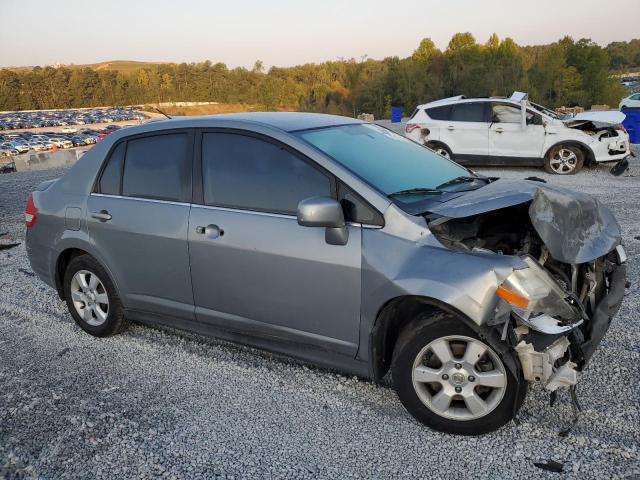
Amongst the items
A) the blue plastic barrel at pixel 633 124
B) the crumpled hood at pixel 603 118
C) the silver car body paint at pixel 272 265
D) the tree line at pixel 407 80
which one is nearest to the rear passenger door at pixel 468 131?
the crumpled hood at pixel 603 118

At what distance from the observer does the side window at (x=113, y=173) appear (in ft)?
13.9

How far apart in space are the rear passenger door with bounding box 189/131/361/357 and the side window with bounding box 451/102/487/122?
9758mm

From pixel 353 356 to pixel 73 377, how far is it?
2054 mm

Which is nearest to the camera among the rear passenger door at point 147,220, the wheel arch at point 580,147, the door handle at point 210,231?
the door handle at point 210,231

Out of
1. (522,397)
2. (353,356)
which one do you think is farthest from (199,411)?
(522,397)

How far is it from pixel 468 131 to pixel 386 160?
9.44 meters

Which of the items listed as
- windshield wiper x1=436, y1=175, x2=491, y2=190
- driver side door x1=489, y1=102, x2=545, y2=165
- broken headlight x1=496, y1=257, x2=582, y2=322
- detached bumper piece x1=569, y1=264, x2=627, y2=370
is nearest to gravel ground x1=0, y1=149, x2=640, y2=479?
detached bumper piece x1=569, y1=264, x2=627, y2=370

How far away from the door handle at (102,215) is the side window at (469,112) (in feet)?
32.4

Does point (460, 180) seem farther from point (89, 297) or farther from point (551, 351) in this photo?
point (89, 297)

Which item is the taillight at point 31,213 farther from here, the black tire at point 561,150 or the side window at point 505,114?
the black tire at point 561,150

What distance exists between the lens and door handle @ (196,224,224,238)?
3.59 meters

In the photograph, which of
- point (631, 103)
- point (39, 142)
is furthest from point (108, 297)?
point (39, 142)

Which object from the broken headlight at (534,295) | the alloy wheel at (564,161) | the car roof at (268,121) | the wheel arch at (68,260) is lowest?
the alloy wheel at (564,161)

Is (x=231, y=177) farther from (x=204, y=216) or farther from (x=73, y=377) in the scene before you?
(x=73, y=377)
